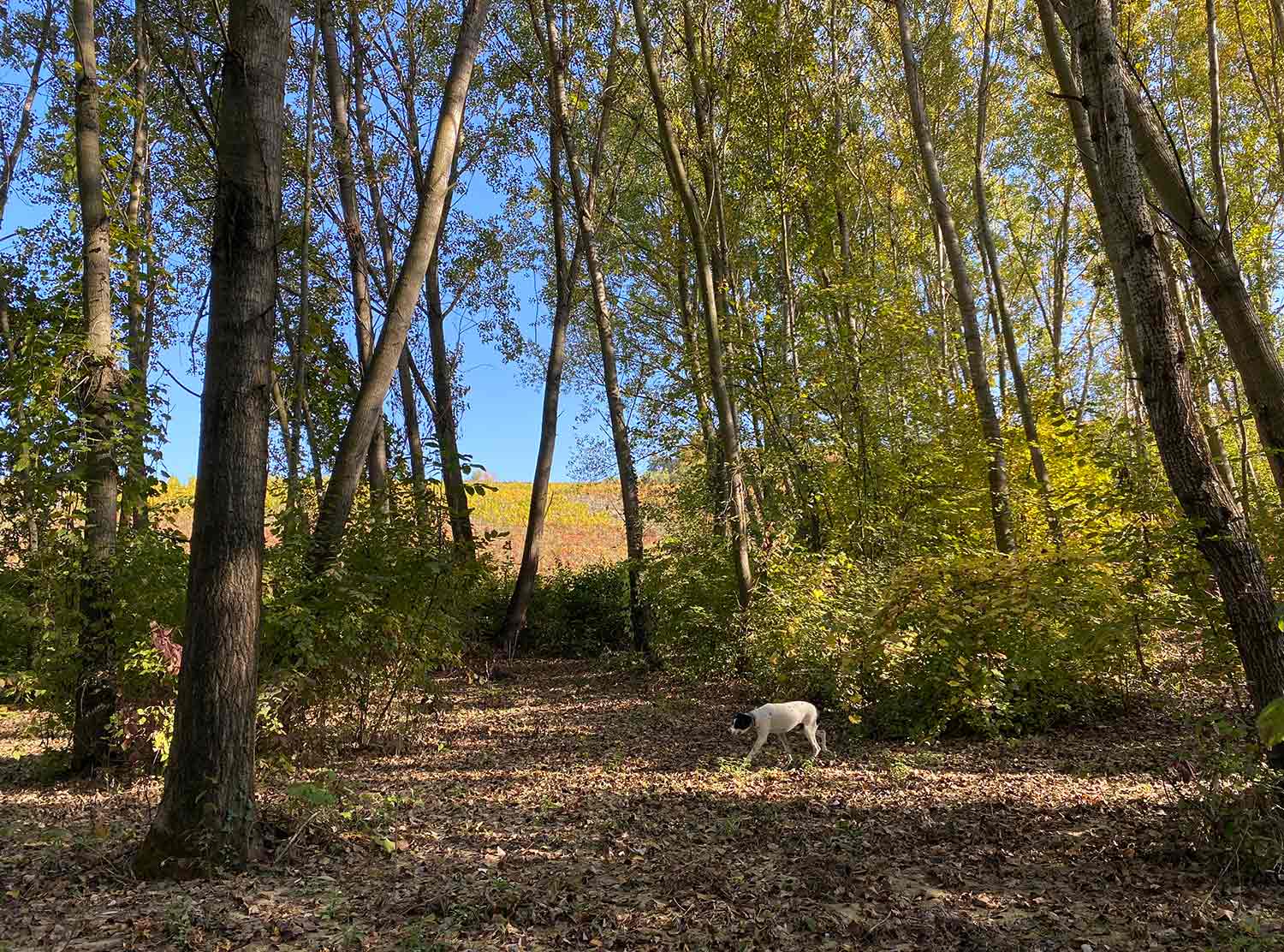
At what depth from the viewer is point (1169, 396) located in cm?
385

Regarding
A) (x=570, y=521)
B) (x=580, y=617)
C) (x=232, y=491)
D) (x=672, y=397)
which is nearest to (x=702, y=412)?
(x=672, y=397)

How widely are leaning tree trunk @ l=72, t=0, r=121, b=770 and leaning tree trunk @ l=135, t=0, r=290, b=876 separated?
8.11ft

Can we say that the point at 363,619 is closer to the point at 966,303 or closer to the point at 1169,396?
the point at 1169,396

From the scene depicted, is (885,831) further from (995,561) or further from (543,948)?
(995,561)

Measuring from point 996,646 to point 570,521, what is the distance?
17.6 meters

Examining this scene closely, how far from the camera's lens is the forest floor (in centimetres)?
311

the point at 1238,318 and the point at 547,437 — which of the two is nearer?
the point at 1238,318

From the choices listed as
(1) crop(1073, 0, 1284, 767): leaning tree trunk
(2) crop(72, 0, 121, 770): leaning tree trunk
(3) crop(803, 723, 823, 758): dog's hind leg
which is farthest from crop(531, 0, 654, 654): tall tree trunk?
(1) crop(1073, 0, 1284, 767): leaning tree trunk

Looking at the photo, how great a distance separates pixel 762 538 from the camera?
9688 mm

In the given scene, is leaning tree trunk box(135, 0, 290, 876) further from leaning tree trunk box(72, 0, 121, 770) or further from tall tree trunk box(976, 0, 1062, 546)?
tall tree trunk box(976, 0, 1062, 546)

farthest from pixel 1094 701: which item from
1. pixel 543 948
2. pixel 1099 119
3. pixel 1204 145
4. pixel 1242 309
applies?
pixel 1204 145

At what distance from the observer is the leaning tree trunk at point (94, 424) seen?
17.8 feet

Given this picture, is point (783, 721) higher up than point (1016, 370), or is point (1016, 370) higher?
point (1016, 370)

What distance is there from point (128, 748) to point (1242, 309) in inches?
314
